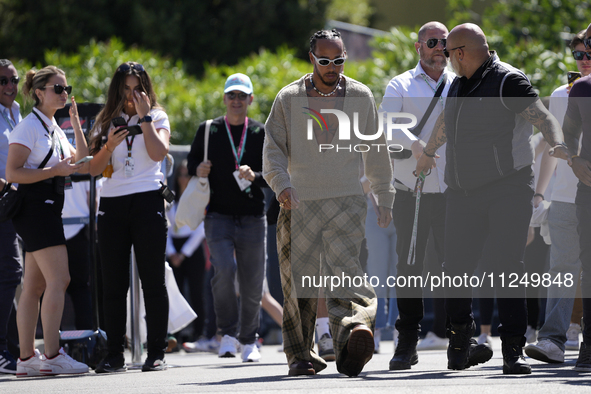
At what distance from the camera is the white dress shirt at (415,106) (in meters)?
6.44

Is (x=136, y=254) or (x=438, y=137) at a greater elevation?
(x=438, y=137)

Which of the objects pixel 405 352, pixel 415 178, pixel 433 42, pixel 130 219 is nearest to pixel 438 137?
pixel 415 178

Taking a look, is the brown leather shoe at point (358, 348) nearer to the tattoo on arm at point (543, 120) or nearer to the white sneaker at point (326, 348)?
the tattoo on arm at point (543, 120)

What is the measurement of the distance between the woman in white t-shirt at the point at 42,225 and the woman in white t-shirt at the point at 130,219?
230mm

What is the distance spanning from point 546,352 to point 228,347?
9.48 feet

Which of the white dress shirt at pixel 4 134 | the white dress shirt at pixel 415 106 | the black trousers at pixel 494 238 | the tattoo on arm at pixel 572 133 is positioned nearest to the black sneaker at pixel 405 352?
the black trousers at pixel 494 238

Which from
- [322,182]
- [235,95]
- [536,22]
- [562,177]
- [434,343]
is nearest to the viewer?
[322,182]

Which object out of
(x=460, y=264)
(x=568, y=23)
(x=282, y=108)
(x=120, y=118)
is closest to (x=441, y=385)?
(x=460, y=264)

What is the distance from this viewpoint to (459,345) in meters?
5.72

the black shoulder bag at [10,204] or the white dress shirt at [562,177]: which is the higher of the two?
the white dress shirt at [562,177]

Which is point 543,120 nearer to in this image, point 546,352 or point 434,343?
point 546,352

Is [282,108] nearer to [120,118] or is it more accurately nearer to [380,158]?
[380,158]

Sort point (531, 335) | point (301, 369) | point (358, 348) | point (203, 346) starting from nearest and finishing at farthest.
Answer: point (358, 348) → point (301, 369) → point (531, 335) → point (203, 346)

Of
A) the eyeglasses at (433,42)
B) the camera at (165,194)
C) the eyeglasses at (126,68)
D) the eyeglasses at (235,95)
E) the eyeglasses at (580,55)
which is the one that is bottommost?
the camera at (165,194)
